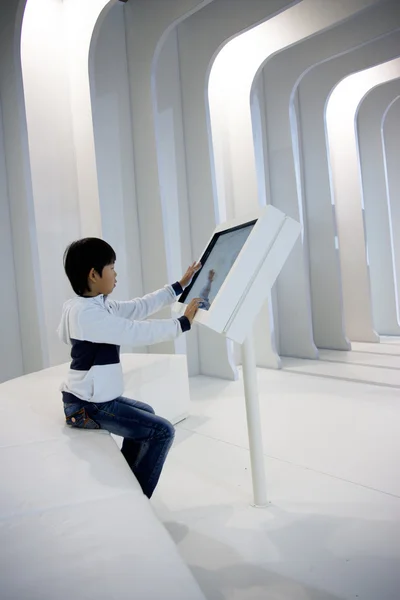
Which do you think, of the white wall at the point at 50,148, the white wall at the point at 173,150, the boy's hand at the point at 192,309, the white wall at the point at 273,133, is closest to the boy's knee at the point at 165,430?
the boy's hand at the point at 192,309

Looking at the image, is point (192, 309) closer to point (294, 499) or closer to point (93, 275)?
point (93, 275)

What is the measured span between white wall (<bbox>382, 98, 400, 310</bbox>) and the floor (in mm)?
5508

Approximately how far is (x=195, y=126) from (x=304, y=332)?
309cm

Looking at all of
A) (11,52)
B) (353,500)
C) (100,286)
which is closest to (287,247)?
(100,286)

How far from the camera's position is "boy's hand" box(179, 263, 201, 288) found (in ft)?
8.84

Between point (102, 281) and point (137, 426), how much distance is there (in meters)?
0.73

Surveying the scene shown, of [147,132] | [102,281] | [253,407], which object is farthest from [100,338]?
[147,132]

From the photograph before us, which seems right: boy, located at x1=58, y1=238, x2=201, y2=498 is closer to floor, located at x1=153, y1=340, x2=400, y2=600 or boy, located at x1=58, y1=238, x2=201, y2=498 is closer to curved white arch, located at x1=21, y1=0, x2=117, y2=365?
floor, located at x1=153, y1=340, x2=400, y2=600

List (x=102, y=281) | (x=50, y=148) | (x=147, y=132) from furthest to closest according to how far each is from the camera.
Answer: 1. (x=147, y=132)
2. (x=50, y=148)
3. (x=102, y=281)

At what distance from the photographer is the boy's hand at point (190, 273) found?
270 cm

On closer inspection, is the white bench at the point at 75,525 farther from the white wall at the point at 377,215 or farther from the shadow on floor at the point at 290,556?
the white wall at the point at 377,215

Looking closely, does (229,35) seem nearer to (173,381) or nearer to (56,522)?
(173,381)

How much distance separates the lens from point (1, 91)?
442cm

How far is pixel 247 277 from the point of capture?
219 cm
